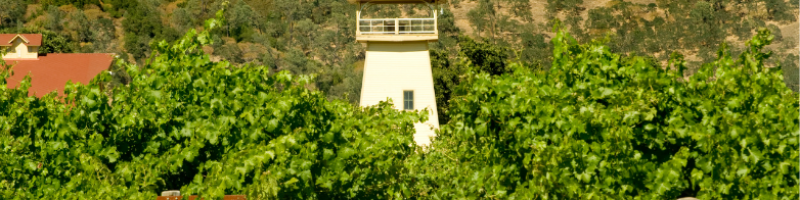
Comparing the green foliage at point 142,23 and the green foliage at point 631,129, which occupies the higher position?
the green foliage at point 631,129

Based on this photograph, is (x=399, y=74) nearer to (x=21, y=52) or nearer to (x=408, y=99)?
(x=408, y=99)

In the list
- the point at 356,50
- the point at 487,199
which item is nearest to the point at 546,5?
the point at 356,50

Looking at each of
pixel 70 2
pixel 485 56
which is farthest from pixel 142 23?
pixel 485 56

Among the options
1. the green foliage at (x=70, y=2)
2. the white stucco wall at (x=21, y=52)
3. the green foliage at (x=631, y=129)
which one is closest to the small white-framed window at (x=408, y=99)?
the green foliage at (x=631, y=129)

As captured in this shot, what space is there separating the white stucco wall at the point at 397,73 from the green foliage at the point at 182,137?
14.2 meters

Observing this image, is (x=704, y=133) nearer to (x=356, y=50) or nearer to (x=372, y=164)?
(x=372, y=164)

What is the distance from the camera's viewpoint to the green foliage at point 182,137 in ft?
29.4

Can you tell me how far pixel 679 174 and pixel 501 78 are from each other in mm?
2111

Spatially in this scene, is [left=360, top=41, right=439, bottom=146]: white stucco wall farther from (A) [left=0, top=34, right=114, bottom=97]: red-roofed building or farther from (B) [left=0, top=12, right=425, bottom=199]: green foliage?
(A) [left=0, top=34, right=114, bottom=97]: red-roofed building

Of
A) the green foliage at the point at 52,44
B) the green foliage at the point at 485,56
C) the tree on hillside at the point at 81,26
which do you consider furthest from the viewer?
the tree on hillside at the point at 81,26

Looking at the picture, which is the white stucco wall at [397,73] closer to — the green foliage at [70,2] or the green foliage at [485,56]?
the green foliage at [485,56]

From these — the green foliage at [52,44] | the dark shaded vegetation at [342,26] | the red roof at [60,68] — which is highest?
the red roof at [60,68]

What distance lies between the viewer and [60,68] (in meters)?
43.4

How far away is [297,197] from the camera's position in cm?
904
